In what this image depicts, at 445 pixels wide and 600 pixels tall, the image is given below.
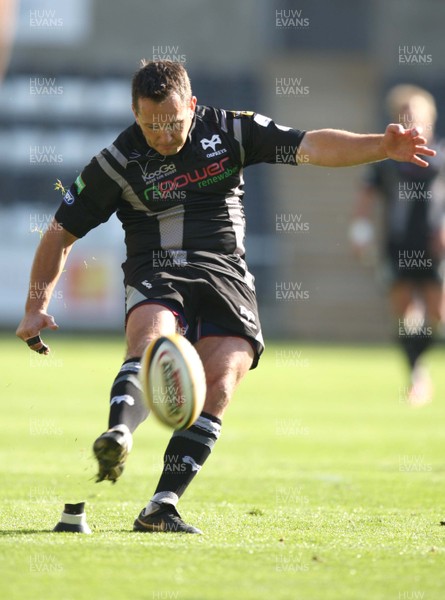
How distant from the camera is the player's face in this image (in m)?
5.12

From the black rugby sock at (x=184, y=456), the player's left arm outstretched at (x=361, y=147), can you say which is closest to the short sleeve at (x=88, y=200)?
the player's left arm outstretched at (x=361, y=147)

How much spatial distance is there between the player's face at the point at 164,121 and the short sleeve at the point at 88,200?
11.1 inches

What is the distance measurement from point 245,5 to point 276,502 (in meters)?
26.0

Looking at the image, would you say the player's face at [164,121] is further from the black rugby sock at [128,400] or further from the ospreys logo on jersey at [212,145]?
the black rugby sock at [128,400]

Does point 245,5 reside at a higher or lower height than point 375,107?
higher

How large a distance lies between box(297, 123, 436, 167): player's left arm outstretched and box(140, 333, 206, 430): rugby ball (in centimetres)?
121

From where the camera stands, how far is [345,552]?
4.55m

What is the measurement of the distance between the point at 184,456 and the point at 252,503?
101 centimetres

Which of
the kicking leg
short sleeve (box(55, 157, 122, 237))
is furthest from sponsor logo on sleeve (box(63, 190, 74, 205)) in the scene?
the kicking leg

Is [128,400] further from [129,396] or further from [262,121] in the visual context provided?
[262,121]

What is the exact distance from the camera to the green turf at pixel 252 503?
3939mm

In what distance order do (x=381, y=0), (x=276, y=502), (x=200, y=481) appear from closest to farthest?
1. (x=276, y=502)
2. (x=200, y=481)
3. (x=381, y=0)

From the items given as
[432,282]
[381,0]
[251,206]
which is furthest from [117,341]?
[381,0]

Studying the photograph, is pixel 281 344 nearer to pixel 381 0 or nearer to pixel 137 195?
pixel 381 0
